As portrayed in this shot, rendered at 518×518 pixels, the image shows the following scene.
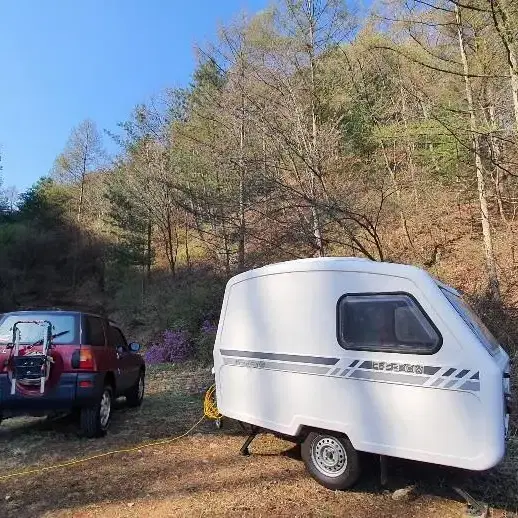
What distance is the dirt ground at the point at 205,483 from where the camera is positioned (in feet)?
14.2

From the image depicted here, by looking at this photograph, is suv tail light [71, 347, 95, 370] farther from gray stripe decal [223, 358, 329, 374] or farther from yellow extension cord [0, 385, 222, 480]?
gray stripe decal [223, 358, 329, 374]

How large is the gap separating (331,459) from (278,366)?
0.98m

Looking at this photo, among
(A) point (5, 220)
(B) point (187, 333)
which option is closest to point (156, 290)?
(B) point (187, 333)

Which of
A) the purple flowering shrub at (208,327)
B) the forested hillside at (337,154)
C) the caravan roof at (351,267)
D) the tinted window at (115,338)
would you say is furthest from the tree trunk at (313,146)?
the caravan roof at (351,267)

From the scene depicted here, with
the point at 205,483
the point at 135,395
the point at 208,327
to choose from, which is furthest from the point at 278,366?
the point at 208,327

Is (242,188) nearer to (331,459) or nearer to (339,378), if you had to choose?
(339,378)

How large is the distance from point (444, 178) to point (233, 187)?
8425mm

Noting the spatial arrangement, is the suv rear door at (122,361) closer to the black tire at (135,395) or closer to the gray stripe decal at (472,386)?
the black tire at (135,395)

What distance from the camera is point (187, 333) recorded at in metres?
18.2

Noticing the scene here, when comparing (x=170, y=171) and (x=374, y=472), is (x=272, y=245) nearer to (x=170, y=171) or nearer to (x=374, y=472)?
(x=374, y=472)

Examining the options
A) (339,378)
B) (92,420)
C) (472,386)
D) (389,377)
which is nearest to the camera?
(472,386)

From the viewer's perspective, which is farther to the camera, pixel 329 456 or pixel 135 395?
pixel 135 395

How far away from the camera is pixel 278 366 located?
5.02m

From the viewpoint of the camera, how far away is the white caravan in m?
3.99
